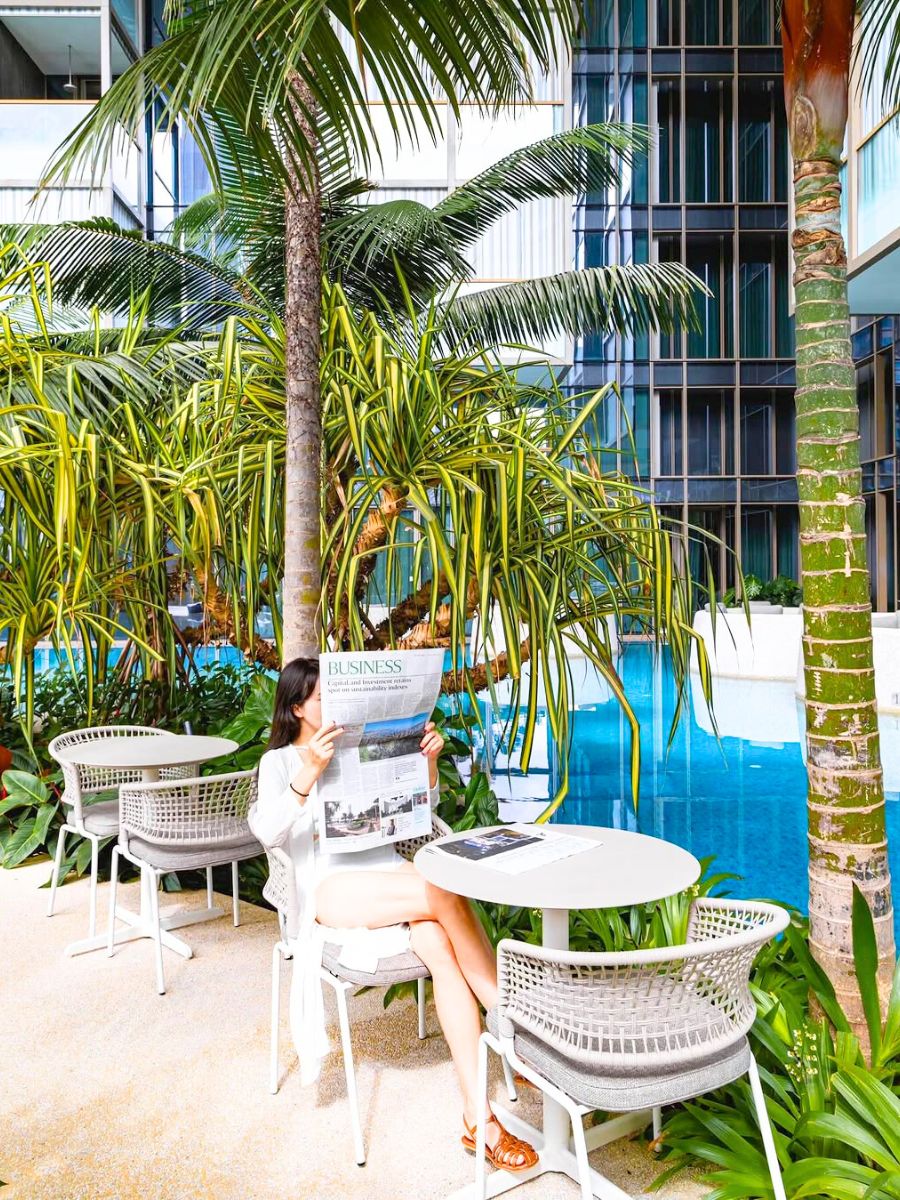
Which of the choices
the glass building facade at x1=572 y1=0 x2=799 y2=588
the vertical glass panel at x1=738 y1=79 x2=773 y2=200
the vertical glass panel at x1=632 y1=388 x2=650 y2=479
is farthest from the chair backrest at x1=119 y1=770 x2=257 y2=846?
the vertical glass panel at x1=738 y1=79 x2=773 y2=200

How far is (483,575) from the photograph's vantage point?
269 centimetres

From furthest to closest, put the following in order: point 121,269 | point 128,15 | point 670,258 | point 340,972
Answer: point 670,258 < point 128,15 < point 121,269 < point 340,972

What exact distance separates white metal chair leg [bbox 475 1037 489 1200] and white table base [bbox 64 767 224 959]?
174 centimetres

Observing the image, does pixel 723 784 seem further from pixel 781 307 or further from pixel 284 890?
pixel 781 307

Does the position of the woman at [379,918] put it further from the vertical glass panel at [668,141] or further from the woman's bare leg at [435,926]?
the vertical glass panel at [668,141]

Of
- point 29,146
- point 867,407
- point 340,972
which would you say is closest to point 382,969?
point 340,972

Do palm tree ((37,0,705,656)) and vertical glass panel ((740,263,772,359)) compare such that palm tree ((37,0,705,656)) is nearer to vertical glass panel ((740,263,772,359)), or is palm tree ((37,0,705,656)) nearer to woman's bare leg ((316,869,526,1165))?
woman's bare leg ((316,869,526,1165))

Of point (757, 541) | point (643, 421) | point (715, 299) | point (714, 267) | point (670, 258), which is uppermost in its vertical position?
point (670, 258)

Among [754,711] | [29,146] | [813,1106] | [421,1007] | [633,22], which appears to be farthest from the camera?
[633,22]

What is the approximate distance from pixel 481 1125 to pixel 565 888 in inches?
19.8

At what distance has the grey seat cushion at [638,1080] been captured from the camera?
1655 mm

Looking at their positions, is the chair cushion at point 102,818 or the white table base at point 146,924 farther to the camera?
the chair cushion at point 102,818

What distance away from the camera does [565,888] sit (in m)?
1.91

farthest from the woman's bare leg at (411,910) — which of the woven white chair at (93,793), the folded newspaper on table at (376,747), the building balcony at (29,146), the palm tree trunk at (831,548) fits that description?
the building balcony at (29,146)
